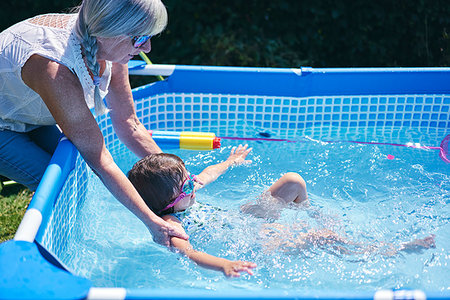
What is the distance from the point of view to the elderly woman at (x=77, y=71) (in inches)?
79.3

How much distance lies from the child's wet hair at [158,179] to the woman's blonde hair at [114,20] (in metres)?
0.55

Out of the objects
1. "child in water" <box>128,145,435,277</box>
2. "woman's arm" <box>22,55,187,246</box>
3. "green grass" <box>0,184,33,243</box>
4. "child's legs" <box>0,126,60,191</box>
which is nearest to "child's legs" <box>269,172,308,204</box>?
"child in water" <box>128,145,435,277</box>

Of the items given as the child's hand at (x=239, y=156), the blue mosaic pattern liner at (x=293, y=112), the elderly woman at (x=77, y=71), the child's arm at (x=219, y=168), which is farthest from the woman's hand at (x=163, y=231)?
the blue mosaic pattern liner at (x=293, y=112)

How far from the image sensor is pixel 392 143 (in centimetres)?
360

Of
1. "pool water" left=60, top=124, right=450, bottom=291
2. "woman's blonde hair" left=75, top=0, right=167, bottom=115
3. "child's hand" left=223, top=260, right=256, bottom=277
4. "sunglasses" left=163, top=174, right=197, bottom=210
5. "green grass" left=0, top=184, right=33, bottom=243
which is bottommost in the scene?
"green grass" left=0, top=184, right=33, bottom=243

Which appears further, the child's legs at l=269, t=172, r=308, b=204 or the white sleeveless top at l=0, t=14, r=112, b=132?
the child's legs at l=269, t=172, r=308, b=204

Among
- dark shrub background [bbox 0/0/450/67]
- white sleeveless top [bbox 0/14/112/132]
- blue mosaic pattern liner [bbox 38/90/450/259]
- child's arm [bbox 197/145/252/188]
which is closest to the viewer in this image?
white sleeveless top [bbox 0/14/112/132]

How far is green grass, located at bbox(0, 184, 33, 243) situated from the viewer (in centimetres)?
300

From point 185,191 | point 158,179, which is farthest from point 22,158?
point 185,191

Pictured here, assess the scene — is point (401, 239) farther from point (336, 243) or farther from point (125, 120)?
point (125, 120)

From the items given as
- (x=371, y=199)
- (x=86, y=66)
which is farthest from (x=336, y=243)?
(x=86, y=66)

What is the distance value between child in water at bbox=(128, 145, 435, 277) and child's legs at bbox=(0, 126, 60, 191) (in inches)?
18.9

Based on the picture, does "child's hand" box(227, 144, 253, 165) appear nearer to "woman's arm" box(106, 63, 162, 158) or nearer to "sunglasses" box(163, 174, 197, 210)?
"woman's arm" box(106, 63, 162, 158)

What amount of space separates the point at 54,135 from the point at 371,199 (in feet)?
6.28
